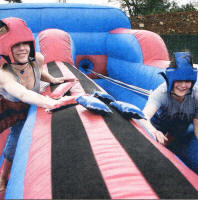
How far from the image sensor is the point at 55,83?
56.2 inches

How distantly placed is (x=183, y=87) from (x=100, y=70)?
183cm

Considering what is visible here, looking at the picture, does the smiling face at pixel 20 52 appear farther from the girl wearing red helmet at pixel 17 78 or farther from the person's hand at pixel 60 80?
the person's hand at pixel 60 80

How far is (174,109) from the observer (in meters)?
1.29

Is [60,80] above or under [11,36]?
under

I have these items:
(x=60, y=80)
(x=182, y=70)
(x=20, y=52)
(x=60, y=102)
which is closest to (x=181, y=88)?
(x=182, y=70)

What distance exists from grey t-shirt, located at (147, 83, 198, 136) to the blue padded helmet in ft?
0.42

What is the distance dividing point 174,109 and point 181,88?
160 millimetres

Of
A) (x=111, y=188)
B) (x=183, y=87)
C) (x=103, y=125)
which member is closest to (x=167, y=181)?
(x=111, y=188)

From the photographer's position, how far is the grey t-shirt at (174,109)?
1247 millimetres

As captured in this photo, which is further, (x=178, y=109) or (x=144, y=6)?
(x=144, y=6)

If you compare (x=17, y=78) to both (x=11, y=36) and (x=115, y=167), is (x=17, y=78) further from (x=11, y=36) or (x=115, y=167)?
(x=115, y=167)

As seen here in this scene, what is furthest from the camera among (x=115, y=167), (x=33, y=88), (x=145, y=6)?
(x=145, y=6)

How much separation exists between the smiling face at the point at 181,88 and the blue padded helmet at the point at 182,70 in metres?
0.03

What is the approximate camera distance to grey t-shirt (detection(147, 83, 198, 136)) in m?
1.25
